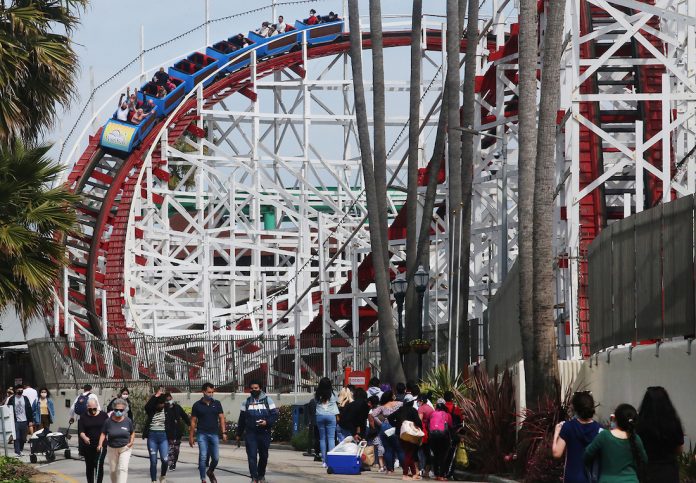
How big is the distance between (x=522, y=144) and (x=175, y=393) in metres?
18.8

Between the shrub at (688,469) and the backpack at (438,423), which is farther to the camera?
the backpack at (438,423)

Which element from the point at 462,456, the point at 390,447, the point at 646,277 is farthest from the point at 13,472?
the point at 646,277

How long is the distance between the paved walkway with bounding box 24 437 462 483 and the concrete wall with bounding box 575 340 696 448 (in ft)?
11.6

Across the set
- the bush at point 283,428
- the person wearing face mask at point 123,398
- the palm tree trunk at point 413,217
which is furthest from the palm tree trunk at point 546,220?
the bush at point 283,428

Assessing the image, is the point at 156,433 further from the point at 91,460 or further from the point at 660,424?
the point at 660,424

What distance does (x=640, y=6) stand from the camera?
75.0ft

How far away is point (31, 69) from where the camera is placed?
1991 centimetres

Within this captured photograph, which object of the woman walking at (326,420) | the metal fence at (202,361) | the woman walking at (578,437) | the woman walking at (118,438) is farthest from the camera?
the metal fence at (202,361)

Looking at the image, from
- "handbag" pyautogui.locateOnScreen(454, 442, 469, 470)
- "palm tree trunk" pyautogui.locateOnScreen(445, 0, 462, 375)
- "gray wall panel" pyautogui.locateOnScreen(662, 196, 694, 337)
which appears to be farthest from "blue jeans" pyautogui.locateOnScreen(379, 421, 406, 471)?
"gray wall panel" pyautogui.locateOnScreen(662, 196, 694, 337)

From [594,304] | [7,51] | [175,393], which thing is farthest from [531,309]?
[175,393]

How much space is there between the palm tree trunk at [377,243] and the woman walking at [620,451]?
18896mm

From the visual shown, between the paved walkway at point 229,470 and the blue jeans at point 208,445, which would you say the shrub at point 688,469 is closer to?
the blue jeans at point 208,445

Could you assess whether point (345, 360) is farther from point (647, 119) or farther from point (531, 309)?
point (531, 309)

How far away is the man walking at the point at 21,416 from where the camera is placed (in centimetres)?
2838
